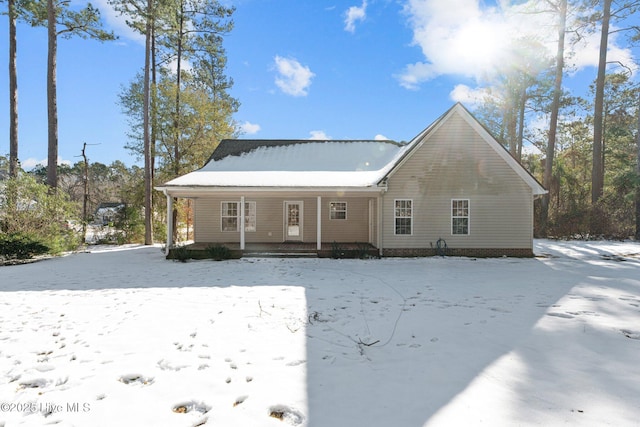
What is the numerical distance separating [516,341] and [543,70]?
2203 cm

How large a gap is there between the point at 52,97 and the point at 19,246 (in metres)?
7.44

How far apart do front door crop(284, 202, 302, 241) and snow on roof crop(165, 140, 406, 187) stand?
5.51 feet

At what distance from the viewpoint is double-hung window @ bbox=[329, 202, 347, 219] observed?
13.7m

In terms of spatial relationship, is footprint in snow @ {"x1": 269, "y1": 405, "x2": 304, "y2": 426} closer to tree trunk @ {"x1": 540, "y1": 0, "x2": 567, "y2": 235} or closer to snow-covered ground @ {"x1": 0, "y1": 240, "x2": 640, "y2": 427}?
snow-covered ground @ {"x1": 0, "y1": 240, "x2": 640, "y2": 427}

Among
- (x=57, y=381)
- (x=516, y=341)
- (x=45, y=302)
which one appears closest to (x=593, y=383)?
(x=516, y=341)

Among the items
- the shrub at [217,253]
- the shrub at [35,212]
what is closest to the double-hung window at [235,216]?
the shrub at [217,253]

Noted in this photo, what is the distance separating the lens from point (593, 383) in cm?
288

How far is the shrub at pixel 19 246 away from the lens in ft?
33.8

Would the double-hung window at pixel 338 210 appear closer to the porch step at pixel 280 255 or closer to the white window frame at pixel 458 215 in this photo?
the porch step at pixel 280 255

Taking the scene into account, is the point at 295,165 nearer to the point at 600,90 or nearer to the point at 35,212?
the point at 35,212

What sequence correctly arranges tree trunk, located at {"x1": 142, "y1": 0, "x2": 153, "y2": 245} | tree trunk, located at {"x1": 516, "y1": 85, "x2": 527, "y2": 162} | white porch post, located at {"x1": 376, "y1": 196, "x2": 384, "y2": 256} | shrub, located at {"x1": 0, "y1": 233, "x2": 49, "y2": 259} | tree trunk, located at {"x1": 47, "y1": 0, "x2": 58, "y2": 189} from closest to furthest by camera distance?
shrub, located at {"x1": 0, "y1": 233, "x2": 49, "y2": 259}, white porch post, located at {"x1": 376, "y1": 196, "x2": 384, "y2": 256}, tree trunk, located at {"x1": 47, "y1": 0, "x2": 58, "y2": 189}, tree trunk, located at {"x1": 142, "y1": 0, "x2": 153, "y2": 245}, tree trunk, located at {"x1": 516, "y1": 85, "x2": 527, "y2": 162}

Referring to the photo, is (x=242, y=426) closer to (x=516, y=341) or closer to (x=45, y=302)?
(x=516, y=341)

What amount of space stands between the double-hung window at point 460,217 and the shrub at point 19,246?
599 inches

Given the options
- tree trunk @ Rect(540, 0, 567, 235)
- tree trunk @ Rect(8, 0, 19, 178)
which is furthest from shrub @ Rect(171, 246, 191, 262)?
tree trunk @ Rect(540, 0, 567, 235)
